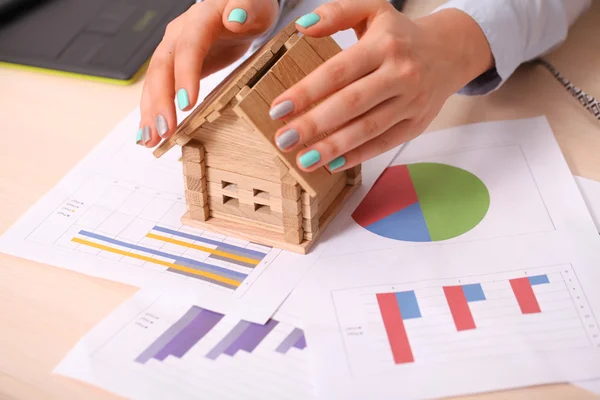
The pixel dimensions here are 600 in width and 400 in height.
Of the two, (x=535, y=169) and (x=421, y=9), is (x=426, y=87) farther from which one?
(x=421, y=9)

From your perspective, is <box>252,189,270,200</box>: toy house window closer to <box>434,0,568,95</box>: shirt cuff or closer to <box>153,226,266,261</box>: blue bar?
<box>153,226,266,261</box>: blue bar

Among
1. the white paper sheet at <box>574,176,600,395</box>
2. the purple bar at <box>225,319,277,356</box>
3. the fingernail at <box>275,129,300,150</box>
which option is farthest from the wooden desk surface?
the fingernail at <box>275,129,300,150</box>

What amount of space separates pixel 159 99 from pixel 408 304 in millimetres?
358

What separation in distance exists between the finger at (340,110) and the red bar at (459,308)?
0.19 m

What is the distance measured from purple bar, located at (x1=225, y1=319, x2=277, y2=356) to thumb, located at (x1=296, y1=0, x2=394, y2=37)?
306 millimetres

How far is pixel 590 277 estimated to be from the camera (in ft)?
2.37

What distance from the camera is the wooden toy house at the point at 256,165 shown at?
0.71 meters

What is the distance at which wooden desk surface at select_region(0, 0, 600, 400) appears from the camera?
2.21 ft

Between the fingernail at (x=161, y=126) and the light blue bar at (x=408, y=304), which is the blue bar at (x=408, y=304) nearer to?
the light blue bar at (x=408, y=304)

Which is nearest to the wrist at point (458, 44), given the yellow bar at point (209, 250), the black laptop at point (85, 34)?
the yellow bar at point (209, 250)

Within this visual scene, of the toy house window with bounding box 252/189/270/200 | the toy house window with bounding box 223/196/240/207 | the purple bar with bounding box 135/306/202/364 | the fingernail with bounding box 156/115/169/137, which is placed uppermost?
the fingernail with bounding box 156/115/169/137

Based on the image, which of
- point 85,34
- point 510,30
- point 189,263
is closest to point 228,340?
point 189,263

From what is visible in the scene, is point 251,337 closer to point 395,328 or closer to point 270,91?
point 395,328

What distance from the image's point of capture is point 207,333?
0.69m
